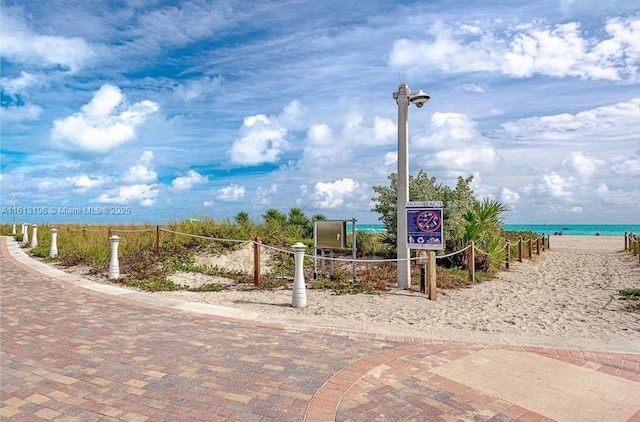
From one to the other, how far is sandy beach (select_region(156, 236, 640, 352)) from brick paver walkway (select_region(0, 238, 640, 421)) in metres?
0.67

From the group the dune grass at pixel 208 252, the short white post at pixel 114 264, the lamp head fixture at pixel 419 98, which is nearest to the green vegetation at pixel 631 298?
the dune grass at pixel 208 252

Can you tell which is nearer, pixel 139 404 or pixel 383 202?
pixel 139 404

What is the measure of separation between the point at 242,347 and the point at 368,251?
12.3m

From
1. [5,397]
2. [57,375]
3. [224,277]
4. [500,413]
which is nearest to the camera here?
[500,413]

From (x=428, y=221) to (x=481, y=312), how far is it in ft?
7.40

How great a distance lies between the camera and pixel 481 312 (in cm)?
784

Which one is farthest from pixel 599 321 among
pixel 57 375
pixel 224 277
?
pixel 224 277

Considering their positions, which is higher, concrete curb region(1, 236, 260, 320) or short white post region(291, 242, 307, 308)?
short white post region(291, 242, 307, 308)

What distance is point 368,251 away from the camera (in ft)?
56.9

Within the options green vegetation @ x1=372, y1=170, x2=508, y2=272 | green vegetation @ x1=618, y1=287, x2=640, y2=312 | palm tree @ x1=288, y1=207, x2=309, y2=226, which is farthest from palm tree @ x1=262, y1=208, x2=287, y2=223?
green vegetation @ x1=618, y1=287, x2=640, y2=312

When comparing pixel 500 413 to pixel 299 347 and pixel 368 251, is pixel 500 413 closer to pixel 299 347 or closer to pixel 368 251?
pixel 299 347

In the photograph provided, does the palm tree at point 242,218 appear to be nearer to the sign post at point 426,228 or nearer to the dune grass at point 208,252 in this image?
the dune grass at point 208,252

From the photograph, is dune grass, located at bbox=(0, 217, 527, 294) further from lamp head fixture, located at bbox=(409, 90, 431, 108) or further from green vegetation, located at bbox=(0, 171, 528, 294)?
lamp head fixture, located at bbox=(409, 90, 431, 108)

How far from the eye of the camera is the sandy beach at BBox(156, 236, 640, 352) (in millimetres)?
6207
